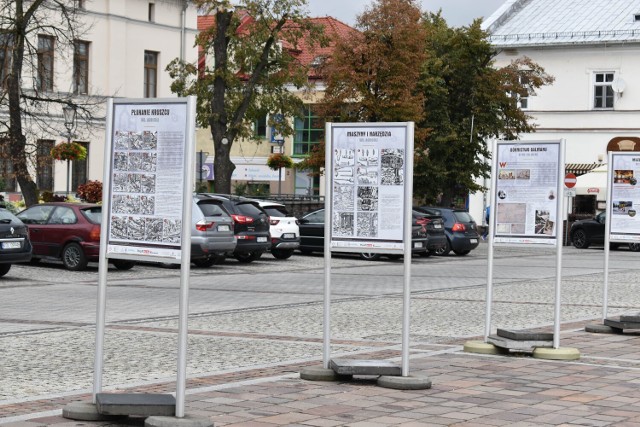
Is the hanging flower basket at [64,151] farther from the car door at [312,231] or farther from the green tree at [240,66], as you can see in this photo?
the car door at [312,231]

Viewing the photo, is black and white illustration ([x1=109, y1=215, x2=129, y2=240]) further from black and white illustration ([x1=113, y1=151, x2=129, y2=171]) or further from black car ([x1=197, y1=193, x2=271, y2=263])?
black car ([x1=197, y1=193, x2=271, y2=263])

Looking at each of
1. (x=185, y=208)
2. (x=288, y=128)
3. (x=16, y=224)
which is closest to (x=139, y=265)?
(x=16, y=224)

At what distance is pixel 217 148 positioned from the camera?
4059 centimetres

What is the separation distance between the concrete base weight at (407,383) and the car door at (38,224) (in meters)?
18.3

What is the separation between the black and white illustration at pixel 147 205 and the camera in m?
8.34

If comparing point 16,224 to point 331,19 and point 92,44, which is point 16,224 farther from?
point 331,19

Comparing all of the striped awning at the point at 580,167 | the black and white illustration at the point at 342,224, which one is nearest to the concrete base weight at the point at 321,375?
the black and white illustration at the point at 342,224

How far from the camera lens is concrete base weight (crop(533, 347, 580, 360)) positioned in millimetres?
11992

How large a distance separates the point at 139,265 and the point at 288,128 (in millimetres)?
15357

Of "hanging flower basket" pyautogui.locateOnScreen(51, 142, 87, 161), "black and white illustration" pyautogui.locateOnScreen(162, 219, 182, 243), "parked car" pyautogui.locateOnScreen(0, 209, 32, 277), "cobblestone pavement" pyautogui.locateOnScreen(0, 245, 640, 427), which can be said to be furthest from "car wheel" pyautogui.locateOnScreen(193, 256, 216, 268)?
"black and white illustration" pyautogui.locateOnScreen(162, 219, 182, 243)

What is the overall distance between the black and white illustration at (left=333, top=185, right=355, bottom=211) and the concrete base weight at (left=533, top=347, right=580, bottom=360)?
2747 mm

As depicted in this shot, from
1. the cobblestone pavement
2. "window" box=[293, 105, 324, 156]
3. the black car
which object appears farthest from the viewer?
"window" box=[293, 105, 324, 156]

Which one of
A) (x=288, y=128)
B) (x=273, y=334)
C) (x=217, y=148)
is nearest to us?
(x=273, y=334)

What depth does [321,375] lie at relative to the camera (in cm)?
1041
